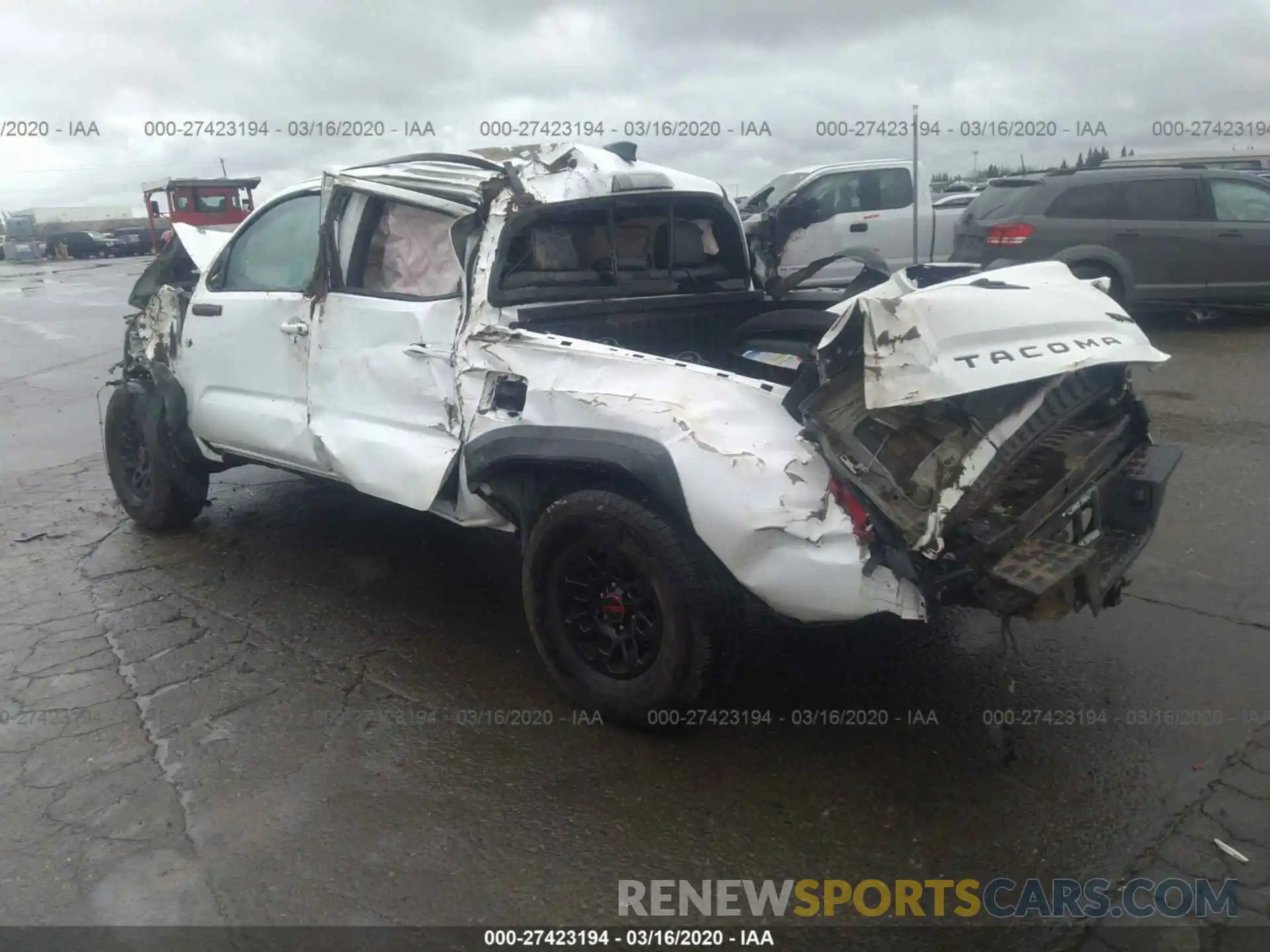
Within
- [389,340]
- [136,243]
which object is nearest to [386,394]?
[389,340]

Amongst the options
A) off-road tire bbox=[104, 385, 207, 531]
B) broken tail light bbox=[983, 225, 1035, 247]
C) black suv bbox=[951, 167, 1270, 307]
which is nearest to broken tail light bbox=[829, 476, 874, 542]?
off-road tire bbox=[104, 385, 207, 531]

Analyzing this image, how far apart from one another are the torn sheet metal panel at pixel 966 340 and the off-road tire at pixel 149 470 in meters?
3.84

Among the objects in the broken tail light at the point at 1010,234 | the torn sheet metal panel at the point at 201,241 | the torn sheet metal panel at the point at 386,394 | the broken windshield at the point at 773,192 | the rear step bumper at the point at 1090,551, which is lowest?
the rear step bumper at the point at 1090,551

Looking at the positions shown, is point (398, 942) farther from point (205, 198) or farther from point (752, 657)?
point (205, 198)

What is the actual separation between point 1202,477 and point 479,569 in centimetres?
423

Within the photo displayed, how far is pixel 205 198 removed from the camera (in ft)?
99.0

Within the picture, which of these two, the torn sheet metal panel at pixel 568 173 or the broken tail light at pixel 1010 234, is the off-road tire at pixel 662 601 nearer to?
the torn sheet metal panel at pixel 568 173

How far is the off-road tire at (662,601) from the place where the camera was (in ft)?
10.5

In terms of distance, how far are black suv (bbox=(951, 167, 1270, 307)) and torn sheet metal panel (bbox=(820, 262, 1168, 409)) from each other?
7.52 metres

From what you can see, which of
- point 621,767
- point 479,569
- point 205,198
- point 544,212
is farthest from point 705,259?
point 205,198

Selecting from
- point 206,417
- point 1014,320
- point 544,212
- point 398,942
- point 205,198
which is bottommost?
point 398,942

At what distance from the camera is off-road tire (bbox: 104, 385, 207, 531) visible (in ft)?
17.8

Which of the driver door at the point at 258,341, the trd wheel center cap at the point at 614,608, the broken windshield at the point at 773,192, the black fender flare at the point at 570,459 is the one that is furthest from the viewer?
the broken windshield at the point at 773,192

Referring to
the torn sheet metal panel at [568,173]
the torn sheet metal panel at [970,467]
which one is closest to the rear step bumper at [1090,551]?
the torn sheet metal panel at [970,467]
